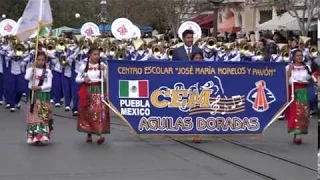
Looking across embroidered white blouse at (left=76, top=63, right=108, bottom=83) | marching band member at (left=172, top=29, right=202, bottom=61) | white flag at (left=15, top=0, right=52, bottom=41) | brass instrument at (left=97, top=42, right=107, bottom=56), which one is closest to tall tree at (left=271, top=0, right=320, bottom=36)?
brass instrument at (left=97, top=42, right=107, bottom=56)

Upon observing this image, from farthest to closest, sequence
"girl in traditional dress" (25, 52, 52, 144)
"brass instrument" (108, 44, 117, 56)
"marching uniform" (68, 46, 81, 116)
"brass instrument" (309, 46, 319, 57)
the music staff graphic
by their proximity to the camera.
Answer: "brass instrument" (108, 44, 117, 56) → "marching uniform" (68, 46, 81, 116) → "brass instrument" (309, 46, 319, 57) → the music staff graphic → "girl in traditional dress" (25, 52, 52, 144)

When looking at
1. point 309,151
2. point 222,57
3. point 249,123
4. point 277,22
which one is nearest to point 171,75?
point 249,123

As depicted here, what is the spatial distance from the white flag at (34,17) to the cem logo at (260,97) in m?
3.82

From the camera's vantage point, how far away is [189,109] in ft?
36.6

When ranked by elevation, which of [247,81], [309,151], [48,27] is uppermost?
[48,27]

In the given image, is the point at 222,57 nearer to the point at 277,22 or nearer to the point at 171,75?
the point at 171,75

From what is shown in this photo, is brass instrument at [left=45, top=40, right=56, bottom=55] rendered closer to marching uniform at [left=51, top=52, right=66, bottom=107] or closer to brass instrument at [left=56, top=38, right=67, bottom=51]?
marching uniform at [left=51, top=52, right=66, bottom=107]

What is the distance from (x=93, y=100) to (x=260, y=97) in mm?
2672

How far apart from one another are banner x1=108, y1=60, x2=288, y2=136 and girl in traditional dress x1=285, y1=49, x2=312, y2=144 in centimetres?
16

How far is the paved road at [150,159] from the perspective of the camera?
27.4 ft

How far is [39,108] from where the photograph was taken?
10.9m

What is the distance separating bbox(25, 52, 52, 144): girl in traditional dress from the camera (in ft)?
35.5

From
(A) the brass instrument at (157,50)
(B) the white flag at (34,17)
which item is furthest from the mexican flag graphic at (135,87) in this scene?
(A) the brass instrument at (157,50)

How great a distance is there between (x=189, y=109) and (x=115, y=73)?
4.29ft
